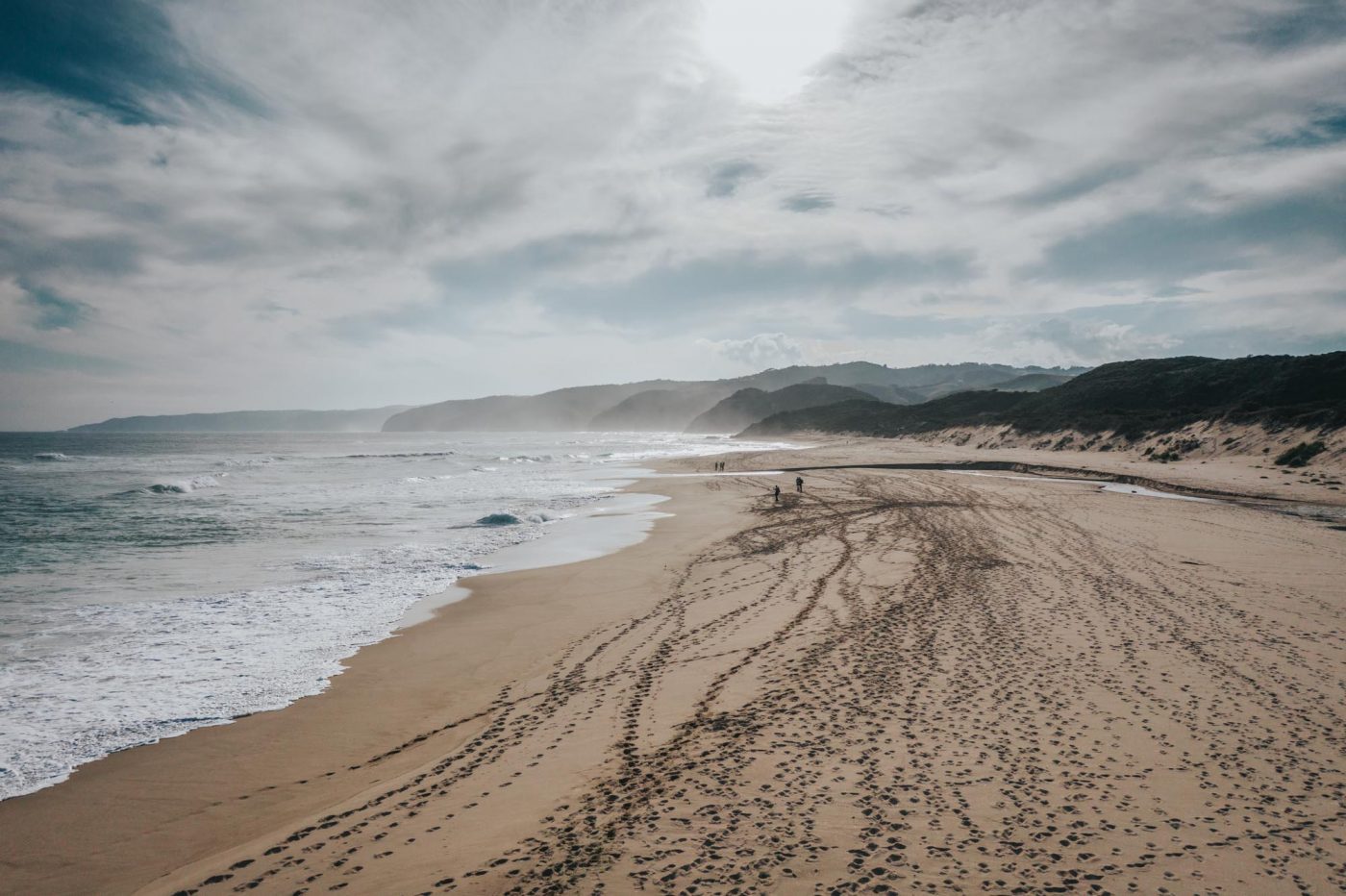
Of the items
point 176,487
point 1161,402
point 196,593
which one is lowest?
point 196,593

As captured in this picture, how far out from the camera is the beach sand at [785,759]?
14.3 ft

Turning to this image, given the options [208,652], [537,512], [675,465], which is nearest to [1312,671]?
[208,652]

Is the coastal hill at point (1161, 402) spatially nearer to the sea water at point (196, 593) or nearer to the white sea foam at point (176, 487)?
the sea water at point (196, 593)

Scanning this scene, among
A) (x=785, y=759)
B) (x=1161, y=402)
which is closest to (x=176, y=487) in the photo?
(x=785, y=759)

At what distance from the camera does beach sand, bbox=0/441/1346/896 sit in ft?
14.3

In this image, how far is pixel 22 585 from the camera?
14.9 metres

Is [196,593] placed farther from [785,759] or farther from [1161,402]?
[1161,402]

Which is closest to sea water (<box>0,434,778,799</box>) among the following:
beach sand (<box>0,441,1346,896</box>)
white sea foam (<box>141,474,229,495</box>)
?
beach sand (<box>0,441,1346,896</box>)

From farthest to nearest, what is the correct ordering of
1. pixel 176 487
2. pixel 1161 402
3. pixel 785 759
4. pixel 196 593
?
pixel 1161 402, pixel 176 487, pixel 196 593, pixel 785 759

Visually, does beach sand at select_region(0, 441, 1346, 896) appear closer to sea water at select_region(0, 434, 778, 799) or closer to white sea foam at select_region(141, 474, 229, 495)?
sea water at select_region(0, 434, 778, 799)

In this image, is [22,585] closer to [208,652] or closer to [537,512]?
[208,652]

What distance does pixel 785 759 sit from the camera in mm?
5660

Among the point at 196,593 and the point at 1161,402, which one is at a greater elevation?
the point at 1161,402

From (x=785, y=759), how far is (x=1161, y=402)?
7616 centimetres
